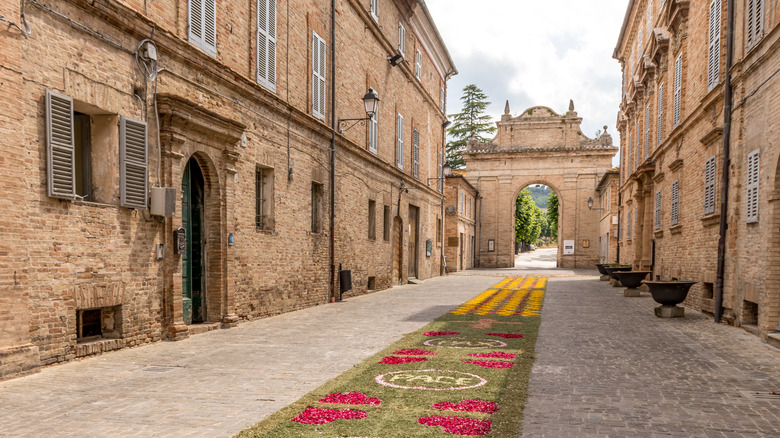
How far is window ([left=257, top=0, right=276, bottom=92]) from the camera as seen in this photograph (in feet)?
36.8

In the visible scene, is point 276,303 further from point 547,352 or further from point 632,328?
point 632,328

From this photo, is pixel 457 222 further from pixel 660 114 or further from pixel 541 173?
pixel 660 114

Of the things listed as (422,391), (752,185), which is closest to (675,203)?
(752,185)

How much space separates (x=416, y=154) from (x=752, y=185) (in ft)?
55.3

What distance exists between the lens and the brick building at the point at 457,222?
35.6 metres

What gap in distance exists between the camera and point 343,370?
21.2ft

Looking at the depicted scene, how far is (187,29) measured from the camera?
29.3 ft

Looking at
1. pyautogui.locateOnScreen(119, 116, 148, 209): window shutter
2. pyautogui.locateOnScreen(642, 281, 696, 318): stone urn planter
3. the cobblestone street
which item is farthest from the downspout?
pyautogui.locateOnScreen(642, 281, 696, 318): stone urn planter

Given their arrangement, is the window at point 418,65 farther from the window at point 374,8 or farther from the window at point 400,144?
the window at point 374,8

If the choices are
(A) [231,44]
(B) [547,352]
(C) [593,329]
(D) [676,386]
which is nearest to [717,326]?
(C) [593,329]

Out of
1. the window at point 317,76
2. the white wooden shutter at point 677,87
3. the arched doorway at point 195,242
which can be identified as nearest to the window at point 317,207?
the window at point 317,76

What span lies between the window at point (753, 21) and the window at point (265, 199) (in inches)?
378

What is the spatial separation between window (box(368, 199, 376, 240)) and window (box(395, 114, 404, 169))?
11.3 feet

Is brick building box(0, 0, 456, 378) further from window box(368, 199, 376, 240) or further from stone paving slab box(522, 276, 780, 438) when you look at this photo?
stone paving slab box(522, 276, 780, 438)
